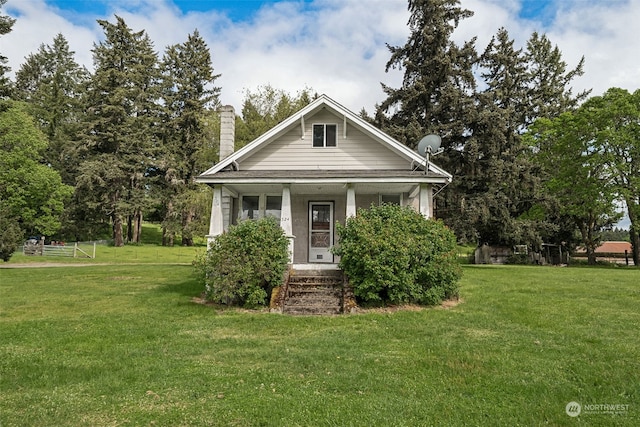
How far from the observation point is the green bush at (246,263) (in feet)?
32.6

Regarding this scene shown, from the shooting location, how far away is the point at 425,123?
2516cm

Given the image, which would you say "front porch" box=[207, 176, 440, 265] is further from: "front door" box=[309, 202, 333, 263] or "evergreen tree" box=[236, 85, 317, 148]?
"evergreen tree" box=[236, 85, 317, 148]

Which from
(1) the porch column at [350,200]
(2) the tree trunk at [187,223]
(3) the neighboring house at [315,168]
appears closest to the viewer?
(1) the porch column at [350,200]

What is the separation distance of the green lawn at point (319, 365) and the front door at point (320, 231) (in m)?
4.89

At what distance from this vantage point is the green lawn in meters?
4.03

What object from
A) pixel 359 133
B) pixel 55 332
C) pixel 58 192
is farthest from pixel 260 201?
pixel 58 192

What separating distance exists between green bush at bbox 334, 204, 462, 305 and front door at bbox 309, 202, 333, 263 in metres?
3.26

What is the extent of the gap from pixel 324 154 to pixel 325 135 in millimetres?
682

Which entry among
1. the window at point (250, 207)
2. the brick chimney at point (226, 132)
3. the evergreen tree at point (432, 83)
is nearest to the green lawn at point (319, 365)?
the window at point (250, 207)

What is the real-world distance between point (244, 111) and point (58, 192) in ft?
61.1

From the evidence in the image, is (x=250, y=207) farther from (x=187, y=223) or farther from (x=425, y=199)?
(x=187, y=223)

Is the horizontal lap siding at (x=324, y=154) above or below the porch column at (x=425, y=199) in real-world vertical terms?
above

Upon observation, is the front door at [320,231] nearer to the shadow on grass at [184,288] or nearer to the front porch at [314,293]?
the front porch at [314,293]

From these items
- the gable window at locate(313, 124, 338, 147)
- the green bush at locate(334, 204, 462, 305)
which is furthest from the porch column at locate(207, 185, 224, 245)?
the green bush at locate(334, 204, 462, 305)
